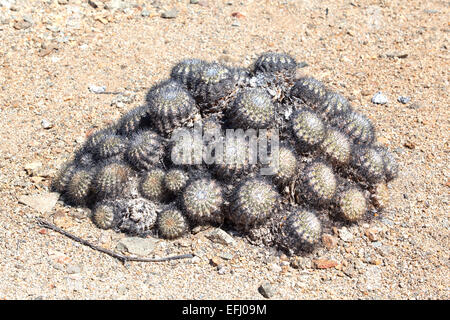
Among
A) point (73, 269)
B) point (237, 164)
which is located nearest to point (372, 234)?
point (237, 164)

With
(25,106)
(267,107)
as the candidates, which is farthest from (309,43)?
(25,106)

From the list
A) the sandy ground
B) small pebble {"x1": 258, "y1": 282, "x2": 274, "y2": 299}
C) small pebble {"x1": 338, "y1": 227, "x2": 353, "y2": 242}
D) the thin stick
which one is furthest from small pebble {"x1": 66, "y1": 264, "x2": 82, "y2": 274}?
small pebble {"x1": 338, "y1": 227, "x2": 353, "y2": 242}

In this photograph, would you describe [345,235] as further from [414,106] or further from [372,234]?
[414,106]

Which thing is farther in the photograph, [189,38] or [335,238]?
[189,38]

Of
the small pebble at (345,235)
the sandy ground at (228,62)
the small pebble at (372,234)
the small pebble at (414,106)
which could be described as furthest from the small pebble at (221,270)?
the small pebble at (414,106)

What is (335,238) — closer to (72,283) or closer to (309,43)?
(72,283)
